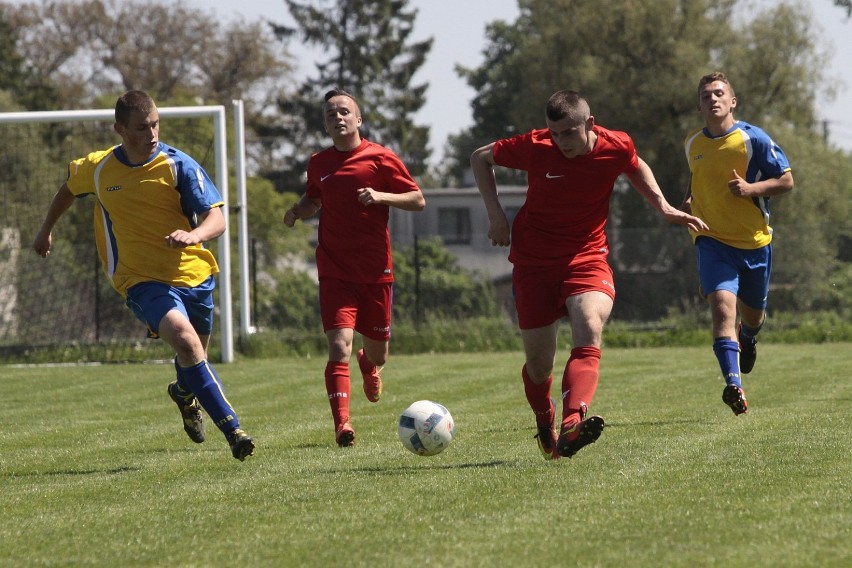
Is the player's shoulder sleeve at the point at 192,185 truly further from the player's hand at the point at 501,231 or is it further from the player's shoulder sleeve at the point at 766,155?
the player's shoulder sleeve at the point at 766,155

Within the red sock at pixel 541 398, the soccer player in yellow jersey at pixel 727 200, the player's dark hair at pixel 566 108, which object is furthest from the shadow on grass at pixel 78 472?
the soccer player in yellow jersey at pixel 727 200

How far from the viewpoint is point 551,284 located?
7180mm

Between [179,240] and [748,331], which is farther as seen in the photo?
[748,331]

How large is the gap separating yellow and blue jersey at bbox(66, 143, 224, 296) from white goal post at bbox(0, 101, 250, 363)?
8756mm

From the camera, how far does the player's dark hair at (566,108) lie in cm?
681

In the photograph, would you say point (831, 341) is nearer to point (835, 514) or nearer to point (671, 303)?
point (671, 303)

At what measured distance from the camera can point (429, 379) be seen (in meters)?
14.4

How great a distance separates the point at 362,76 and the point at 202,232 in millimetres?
51455

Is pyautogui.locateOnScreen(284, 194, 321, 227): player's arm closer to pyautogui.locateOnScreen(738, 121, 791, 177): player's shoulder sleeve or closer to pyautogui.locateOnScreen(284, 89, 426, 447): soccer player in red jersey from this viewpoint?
pyautogui.locateOnScreen(284, 89, 426, 447): soccer player in red jersey

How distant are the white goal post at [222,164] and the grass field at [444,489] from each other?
19.4 ft

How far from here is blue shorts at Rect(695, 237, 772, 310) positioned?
9.44m

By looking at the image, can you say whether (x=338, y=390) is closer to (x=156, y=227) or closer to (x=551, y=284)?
(x=156, y=227)

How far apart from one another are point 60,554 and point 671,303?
20.5m

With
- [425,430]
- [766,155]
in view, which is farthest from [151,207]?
[766,155]
